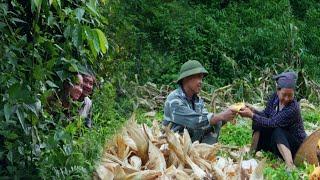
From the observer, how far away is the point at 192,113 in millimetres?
5055

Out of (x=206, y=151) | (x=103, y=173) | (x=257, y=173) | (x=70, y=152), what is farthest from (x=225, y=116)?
(x=70, y=152)

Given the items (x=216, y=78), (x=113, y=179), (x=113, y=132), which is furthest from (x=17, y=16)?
(x=216, y=78)

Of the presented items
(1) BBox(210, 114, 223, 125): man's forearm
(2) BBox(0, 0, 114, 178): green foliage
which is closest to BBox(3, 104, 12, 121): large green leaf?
(2) BBox(0, 0, 114, 178): green foliage

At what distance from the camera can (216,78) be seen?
10.3m

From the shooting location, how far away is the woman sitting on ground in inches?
205

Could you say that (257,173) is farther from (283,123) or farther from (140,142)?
(283,123)

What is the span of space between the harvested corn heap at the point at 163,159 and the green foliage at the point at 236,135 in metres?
2.20

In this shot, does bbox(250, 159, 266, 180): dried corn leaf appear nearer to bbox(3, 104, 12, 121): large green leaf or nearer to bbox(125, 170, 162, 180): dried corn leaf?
bbox(125, 170, 162, 180): dried corn leaf

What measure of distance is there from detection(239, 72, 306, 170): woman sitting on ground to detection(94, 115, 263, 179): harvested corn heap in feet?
4.47

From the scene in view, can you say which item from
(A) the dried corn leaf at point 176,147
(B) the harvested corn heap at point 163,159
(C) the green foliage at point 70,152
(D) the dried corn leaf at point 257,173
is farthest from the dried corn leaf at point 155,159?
(D) the dried corn leaf at point 257,173

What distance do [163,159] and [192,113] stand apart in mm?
1467

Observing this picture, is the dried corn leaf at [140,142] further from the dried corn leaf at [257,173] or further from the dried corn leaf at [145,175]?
the dried corn leaf at [257,173]

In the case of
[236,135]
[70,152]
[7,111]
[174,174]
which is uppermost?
[7,111]

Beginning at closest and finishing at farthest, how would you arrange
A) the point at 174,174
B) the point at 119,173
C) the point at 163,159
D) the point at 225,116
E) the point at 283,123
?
the point at 119,173 → the point at 174,174 → the point at 163,159 → the point at 225,116 → the point at 283,123
